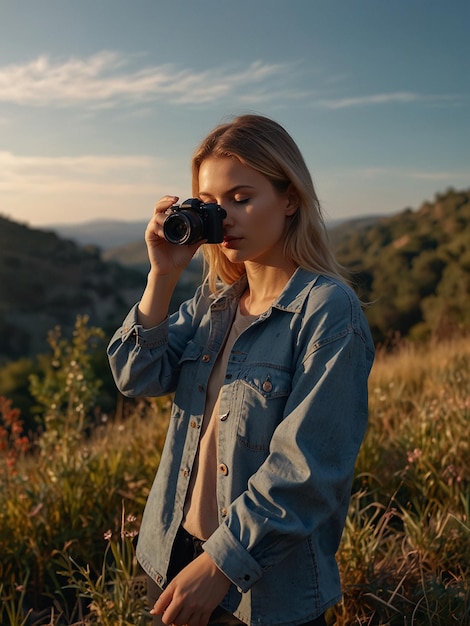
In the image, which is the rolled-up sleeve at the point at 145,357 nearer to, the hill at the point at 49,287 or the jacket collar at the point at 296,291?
the jacket collar at the point at 296,291

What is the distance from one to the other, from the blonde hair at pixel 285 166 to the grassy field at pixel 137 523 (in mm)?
1096

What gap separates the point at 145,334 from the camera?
6.47 ft

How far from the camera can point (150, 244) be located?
1.95 meters

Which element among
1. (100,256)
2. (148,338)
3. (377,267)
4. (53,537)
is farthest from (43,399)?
(100,256)

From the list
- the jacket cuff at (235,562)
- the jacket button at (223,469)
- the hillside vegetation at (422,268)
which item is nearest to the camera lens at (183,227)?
the jacket button at (223,469)

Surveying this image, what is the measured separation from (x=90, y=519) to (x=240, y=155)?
2.21m

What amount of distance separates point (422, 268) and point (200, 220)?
4087 centimetres

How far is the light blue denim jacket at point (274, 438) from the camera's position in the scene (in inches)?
61.1

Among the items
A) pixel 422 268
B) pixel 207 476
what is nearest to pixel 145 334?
pixel 207 476

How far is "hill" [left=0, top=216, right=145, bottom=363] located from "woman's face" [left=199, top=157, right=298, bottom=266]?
115ft

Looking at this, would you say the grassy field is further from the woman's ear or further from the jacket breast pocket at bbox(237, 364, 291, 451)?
the woman's ear

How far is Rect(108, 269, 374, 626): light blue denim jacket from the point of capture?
5.09ft

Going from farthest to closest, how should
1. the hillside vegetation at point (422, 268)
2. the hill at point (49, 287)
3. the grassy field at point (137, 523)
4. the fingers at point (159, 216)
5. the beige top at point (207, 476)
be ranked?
the hill at point (49, 287) < the hillside vegetation at point (422, 268) < the grassy field at point (137, 523) < the fingers at point (159, 216) < the beige top at point (207, 476)

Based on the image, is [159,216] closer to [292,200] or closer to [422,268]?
[292,200]
